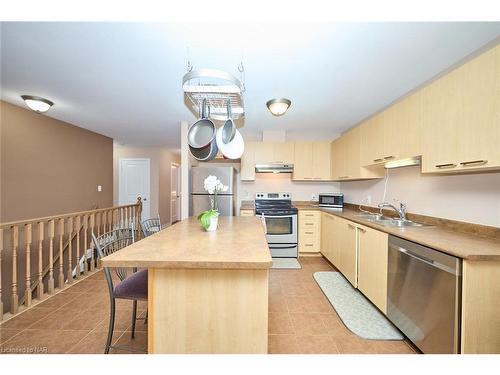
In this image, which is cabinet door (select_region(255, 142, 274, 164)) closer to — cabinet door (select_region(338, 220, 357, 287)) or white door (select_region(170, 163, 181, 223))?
cabinet door (select_region(338, 220, 357, 287))

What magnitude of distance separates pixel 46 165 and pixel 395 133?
514cm

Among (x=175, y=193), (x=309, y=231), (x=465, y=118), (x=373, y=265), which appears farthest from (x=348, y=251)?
(x=175, y=193)

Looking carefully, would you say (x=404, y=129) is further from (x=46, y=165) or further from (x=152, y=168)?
(x=152, y=168)

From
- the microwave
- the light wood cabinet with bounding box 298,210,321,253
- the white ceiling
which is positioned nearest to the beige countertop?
the white ceiling

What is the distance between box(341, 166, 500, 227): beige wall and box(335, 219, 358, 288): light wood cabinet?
70 centimetres

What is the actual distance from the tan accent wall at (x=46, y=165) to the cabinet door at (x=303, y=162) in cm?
429

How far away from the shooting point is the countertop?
3.32 ft

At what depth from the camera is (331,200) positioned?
4070 mm

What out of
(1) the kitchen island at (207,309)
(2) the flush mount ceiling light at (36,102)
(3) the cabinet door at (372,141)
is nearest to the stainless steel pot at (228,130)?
(1) the kitchen island at (207,309)

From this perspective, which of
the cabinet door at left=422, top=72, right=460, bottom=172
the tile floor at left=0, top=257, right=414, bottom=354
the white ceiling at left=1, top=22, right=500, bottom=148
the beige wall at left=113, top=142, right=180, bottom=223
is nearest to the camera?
the white ceiling at left=1, top=22, right=500, bottom=148

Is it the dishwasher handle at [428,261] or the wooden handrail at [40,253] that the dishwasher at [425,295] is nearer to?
the dishwasher handle at [428,261]

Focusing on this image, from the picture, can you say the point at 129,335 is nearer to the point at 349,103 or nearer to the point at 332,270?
the point at 332,270
